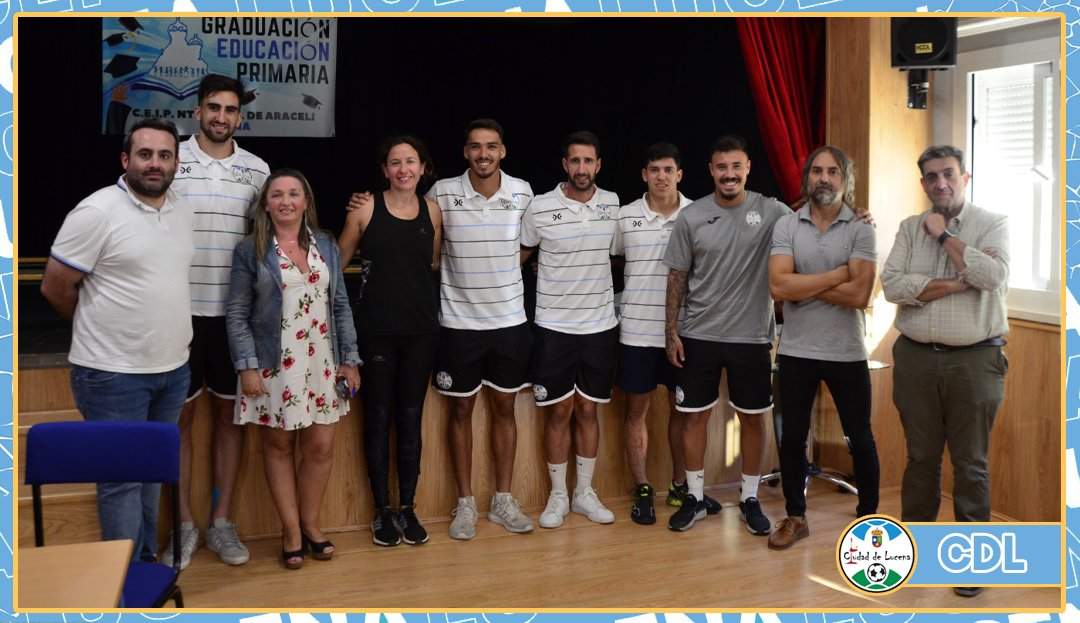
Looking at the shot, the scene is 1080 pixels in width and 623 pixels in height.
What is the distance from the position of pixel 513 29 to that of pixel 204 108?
2549mm

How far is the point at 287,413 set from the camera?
11.6 feet

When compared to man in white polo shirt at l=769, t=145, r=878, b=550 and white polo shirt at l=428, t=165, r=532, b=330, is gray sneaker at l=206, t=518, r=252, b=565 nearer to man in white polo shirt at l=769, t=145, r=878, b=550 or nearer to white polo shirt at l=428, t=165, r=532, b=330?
white polo shirt at l=428, t=165, r=532, b=330

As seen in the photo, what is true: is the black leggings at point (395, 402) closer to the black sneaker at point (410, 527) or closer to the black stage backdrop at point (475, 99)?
the black sneaker at point (410, 527)

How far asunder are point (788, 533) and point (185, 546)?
211 cm

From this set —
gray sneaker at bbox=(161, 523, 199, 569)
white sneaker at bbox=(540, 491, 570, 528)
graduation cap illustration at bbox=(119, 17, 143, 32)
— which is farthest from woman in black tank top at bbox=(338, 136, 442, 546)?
graduation cap illustration at bbox=(119, 17, 143, 32)

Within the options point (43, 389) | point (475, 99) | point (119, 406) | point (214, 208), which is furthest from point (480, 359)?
point (475, 99)

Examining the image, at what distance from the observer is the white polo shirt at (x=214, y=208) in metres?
3.46

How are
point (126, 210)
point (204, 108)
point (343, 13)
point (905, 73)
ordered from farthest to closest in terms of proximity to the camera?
point (905, 73) → point (204, 108) → point (126, 210) → point (343, 13)

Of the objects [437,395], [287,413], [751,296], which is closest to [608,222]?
[751,296]

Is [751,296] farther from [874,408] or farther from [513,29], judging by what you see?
[513,29]

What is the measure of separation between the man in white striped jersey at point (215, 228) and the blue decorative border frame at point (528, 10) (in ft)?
2.42

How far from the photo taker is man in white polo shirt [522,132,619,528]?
13.0ft

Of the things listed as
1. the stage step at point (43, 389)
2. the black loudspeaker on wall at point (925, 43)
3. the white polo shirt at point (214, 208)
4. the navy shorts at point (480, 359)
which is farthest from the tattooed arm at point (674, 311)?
the stage step at point (43, 389)

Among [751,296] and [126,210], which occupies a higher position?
[126,210]
